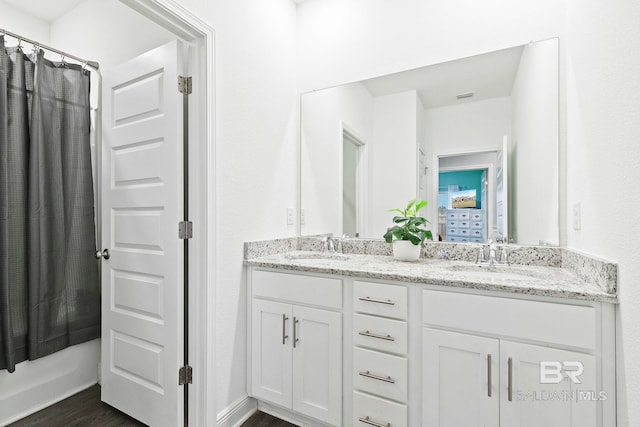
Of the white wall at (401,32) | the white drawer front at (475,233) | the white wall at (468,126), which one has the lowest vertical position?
the white drawer front at (475,233)

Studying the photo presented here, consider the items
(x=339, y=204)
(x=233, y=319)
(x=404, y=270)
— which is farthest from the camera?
(x=339, y=204)

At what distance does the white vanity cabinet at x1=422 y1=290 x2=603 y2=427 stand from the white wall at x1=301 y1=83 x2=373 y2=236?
1073mm

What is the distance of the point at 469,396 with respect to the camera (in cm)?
126

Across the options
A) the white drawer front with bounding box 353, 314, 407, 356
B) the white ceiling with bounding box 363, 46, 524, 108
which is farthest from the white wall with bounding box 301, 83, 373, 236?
the white drawer front with bounding box 353, 314, 407, 356

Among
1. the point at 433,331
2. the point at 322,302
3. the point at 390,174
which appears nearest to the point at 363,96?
the point at 390,174

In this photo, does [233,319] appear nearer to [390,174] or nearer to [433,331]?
[433,331]

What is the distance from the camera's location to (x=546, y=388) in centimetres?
114

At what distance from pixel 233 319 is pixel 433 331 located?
1044mm

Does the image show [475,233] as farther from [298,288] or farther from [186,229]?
[186,229]

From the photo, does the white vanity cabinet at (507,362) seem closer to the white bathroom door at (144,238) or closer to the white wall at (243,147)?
the white wall at (243,147)

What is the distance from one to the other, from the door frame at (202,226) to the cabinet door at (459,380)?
1032 mm

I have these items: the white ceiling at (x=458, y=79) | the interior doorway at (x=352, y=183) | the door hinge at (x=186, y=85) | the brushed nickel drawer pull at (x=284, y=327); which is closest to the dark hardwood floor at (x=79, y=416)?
the brushed nickel drawer pull at (x=284, y=327)

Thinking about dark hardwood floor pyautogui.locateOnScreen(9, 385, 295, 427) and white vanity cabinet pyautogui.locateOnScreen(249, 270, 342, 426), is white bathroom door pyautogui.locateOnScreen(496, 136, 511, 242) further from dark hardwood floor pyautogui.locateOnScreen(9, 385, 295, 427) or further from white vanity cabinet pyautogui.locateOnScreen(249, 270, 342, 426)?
dark hardwood floor pyautogui.locateOnScreen(9, 385, 295, 427)

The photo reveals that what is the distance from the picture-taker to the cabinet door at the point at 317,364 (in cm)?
155
